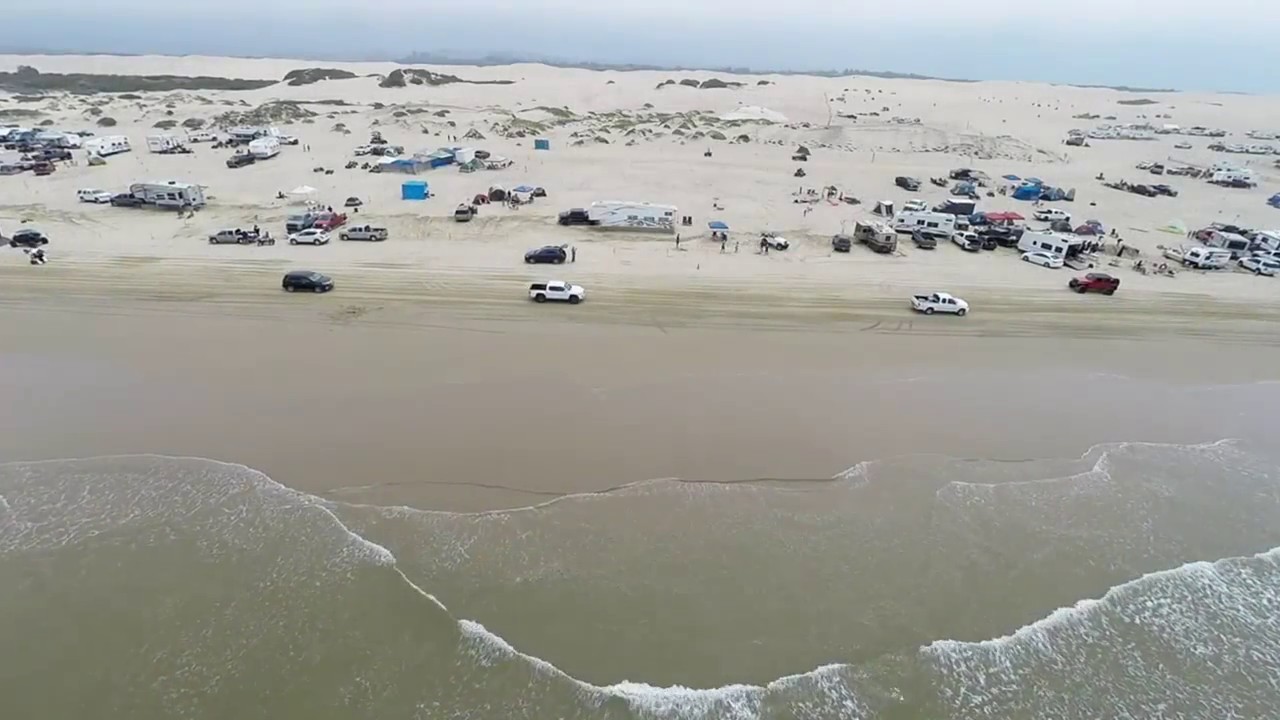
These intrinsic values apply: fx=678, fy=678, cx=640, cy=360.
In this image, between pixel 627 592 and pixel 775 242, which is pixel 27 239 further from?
pixel 627 592

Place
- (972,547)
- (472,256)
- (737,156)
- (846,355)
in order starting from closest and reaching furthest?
(972,547), (846,355), (472,256), (737,156)

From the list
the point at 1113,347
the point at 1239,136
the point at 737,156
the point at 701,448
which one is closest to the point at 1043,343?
the point at 1113,347

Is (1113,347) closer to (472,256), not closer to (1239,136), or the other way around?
(472,256)

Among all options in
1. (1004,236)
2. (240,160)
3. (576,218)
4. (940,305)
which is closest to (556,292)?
(576,218)

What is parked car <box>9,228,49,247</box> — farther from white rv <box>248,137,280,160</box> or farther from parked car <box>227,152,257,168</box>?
white rv <box>248,137,280,160</box>

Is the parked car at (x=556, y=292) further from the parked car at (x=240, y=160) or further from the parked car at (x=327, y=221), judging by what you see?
the parked car at (x=240, y=160)
